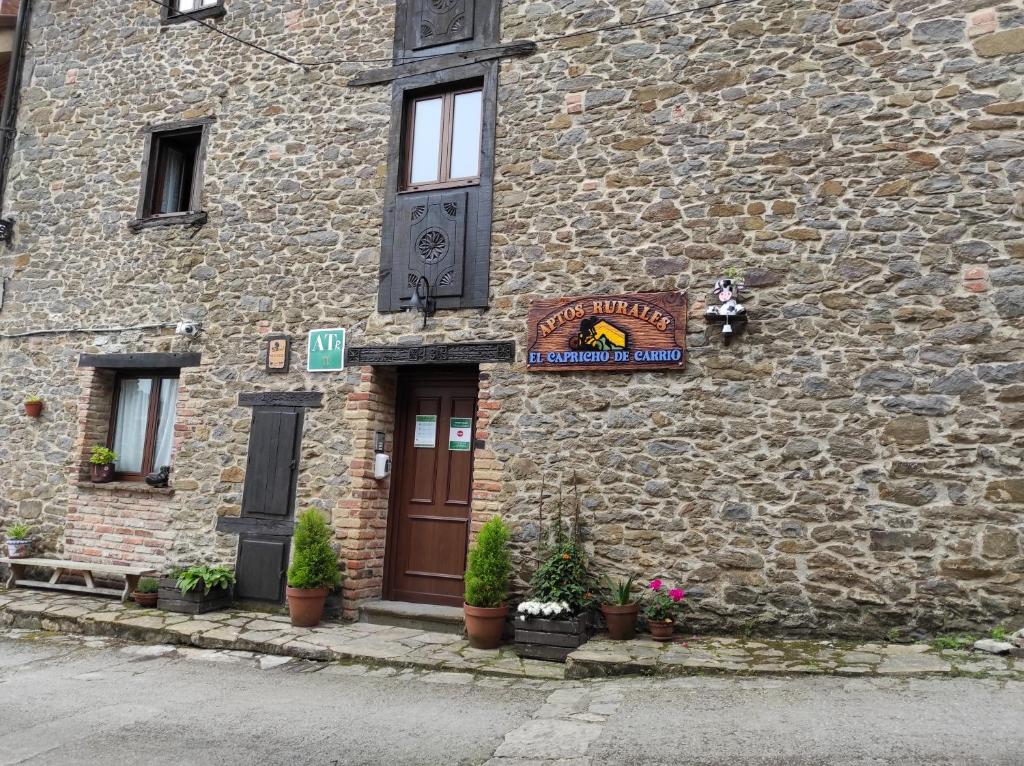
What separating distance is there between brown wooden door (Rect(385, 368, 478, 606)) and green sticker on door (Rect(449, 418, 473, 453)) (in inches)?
0.8

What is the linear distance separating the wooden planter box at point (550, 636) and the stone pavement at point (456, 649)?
3.1 inches

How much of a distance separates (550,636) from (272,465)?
10.7ft

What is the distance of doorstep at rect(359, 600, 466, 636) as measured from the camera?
6.57 meters

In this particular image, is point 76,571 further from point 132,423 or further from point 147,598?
point 132,423

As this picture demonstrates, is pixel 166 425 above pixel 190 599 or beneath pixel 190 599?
above

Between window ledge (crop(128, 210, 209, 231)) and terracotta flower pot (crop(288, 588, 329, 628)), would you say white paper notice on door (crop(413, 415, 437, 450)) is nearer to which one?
terracotta flower pot (crop(288, 588, 329, 628))

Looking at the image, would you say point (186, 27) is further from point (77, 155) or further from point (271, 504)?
point (271, 504)

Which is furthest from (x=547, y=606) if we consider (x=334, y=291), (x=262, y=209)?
(x=262, y=209)

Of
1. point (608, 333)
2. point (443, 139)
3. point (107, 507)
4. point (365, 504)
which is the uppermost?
point (443, 139)

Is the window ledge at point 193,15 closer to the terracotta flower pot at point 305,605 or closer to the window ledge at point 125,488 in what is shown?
the window ledge at point 125,488

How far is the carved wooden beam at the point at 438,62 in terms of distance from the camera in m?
7.05

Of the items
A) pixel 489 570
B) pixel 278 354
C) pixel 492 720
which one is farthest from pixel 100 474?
pixel 492 720

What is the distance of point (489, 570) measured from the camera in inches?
235

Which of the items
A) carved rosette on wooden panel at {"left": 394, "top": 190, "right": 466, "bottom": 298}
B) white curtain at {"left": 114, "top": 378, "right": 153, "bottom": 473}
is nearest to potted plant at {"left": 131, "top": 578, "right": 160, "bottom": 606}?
white curtain at {"left": 114, "top": 378, "right": 153, "bottom": 473}
